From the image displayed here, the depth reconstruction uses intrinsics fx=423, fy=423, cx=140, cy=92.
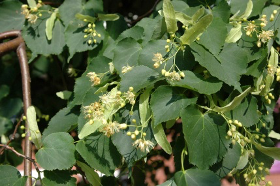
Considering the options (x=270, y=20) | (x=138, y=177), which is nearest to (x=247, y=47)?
(x=270, y=20)

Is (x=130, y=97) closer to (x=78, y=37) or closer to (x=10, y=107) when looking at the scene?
(x=78, y=37)

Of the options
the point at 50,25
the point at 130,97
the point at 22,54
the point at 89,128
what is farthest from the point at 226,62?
the point at 22,54

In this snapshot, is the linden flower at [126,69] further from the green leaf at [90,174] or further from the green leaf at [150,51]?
the green leaf at [90,174]

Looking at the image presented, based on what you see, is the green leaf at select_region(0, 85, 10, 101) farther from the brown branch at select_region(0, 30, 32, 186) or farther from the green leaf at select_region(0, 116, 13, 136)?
the brown branch at select_region(0, 30, 32, 186)

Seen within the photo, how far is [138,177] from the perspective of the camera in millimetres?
1555

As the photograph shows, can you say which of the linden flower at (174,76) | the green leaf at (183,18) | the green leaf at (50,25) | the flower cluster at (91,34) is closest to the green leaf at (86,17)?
the flower cluster at (91,34)

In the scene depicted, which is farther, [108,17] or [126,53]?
[108,17]

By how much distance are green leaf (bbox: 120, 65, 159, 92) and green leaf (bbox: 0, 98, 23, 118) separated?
2.65 ft

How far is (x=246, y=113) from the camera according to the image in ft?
3.92

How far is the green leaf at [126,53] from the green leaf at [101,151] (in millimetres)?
201

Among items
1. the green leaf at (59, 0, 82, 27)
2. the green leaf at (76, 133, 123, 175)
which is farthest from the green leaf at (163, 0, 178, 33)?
the green leaf at (59, 0, 82, 27)

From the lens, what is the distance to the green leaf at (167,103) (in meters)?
1.07

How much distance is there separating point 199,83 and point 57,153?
438mm

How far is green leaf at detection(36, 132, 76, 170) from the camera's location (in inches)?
45.8
